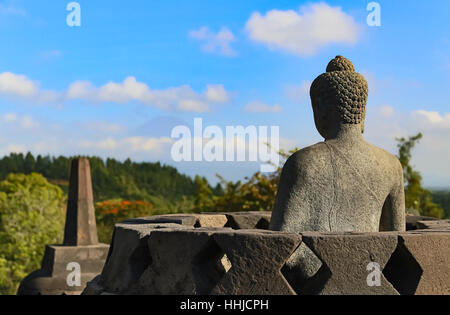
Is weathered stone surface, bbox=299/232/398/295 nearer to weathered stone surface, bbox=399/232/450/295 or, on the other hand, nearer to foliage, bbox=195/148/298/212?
weathered stone surface, bbox=399/232/450/295

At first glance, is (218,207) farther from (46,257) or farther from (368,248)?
(368,248)

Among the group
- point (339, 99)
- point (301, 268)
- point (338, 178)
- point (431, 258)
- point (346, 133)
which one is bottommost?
point (301, 268)

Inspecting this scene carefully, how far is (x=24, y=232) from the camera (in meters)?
20.6

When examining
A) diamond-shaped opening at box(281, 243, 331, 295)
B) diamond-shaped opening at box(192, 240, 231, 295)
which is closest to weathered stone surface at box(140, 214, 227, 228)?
diamond-shaped opening at box(192, 240, 231, 295)

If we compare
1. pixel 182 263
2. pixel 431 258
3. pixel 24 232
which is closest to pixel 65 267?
pixel 24 232

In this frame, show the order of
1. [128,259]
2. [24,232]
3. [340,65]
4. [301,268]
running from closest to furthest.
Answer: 1. [301,268]
2. [128,259]
3. [340,65]
4. [24,232]

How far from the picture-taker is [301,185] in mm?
4246

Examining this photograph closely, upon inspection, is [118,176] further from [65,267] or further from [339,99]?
[339,99]

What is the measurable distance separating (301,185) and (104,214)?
80.0 feet

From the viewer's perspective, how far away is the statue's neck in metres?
4.68

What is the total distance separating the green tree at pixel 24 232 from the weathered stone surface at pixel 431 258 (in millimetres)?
18513

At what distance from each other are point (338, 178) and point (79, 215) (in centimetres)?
957
